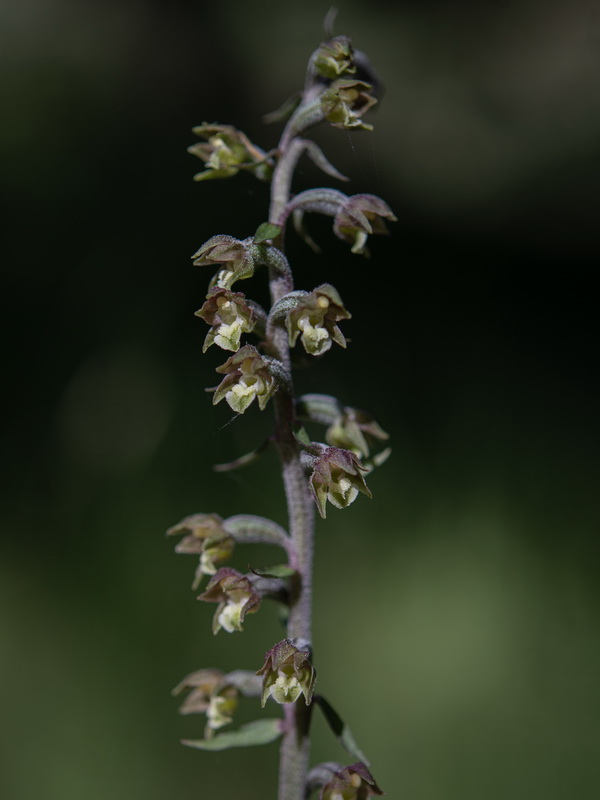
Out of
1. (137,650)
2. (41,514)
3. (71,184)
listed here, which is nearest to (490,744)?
(137,650)

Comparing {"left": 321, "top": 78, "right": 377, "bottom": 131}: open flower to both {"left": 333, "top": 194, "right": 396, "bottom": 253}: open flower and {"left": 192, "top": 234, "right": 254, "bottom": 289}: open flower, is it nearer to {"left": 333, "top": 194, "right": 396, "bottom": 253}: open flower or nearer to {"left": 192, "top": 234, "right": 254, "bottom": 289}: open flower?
{"left": 333, "top": 194, "right": 396, "bottom": 253}: open flower

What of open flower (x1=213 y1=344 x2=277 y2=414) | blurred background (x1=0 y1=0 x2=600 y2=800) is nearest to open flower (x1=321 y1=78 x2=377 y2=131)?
open flower (x1=213 y1=344 x2=277 y2=414)

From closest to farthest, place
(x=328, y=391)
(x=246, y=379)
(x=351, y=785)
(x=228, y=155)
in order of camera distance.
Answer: (x=246, y=379) < (x=351, y=785) < (x=228, y=155) < (x=328, y=391)

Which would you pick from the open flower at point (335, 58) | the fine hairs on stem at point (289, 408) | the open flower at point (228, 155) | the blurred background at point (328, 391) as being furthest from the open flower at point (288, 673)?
the blurred background at point (328, 391)

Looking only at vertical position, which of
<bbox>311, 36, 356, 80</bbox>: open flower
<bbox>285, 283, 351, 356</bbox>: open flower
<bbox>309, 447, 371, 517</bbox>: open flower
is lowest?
<bbox>309, 447, 371, 517</bbox>: open flower

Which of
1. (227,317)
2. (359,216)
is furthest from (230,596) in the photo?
(359,216)

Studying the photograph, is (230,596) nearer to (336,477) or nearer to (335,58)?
(336,477)
